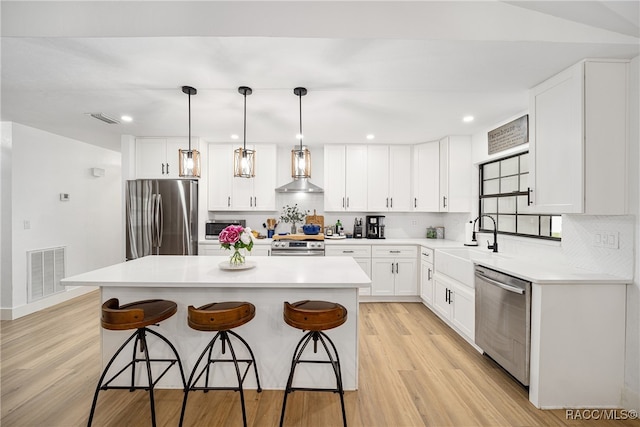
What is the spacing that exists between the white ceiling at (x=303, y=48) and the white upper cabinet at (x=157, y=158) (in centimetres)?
146

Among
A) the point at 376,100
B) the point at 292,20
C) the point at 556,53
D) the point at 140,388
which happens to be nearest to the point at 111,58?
the point at 292,20

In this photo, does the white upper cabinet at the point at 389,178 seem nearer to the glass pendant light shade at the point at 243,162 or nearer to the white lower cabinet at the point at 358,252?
the white lower cabinet at the point at 358,252

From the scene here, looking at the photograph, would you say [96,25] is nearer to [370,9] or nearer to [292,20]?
[292,20]

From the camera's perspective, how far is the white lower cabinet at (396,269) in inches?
169

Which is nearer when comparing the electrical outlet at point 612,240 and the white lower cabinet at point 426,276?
the electrical outlet at point 612,240

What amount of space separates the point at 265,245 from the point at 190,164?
1.93m

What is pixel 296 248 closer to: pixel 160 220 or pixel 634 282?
pixel 160 220

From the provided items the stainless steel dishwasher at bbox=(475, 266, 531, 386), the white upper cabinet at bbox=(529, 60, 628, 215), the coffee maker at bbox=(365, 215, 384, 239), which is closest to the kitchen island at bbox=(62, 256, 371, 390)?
the stainless steel dishwasher at bbox=(475, 266, 531, 386)

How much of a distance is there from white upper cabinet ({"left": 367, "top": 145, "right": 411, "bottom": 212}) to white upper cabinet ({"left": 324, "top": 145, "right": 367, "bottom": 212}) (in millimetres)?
100

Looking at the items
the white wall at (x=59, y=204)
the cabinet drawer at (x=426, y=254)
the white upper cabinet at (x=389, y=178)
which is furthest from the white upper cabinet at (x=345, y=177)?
the white wall at (x=59, y=204)

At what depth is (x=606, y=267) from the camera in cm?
217

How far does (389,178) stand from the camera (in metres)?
4.69

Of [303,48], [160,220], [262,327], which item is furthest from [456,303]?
[160,220]

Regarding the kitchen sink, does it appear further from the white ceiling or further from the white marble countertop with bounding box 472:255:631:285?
the white ceiling
